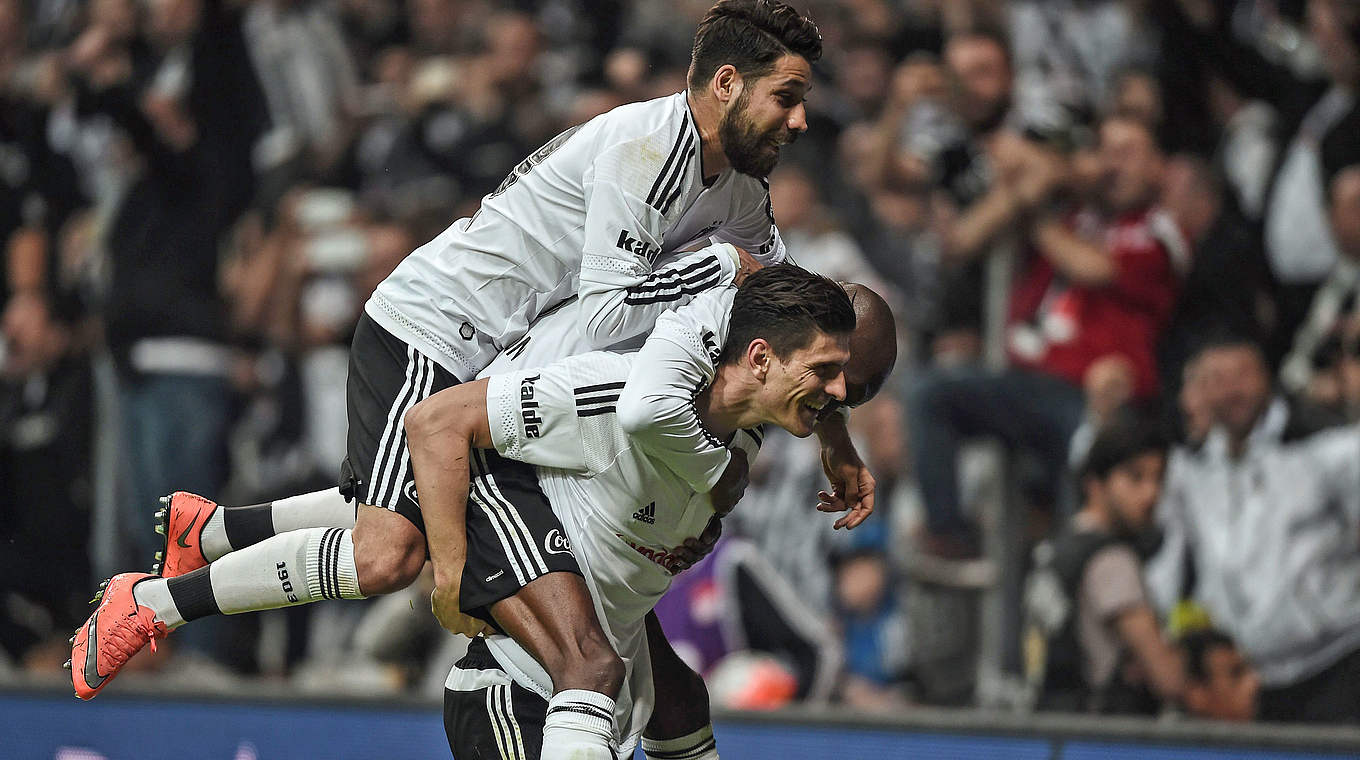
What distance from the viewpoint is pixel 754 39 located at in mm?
4645

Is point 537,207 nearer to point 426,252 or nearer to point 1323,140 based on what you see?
point 426,252

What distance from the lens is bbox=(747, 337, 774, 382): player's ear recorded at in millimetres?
4250

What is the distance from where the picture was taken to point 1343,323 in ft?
21.8

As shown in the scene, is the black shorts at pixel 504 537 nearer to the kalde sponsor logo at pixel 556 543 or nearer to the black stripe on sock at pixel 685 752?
the kalde sponsor logo at pixel 556 543

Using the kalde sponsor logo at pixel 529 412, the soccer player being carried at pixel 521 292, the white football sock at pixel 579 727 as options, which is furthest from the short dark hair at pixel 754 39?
the white football sock at pixel 579 727

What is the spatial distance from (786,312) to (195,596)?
1.83 metres

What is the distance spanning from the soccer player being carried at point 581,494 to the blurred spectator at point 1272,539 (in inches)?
107

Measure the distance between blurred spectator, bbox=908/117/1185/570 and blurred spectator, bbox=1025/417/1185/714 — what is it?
1.25ft

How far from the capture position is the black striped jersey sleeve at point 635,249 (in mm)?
4559

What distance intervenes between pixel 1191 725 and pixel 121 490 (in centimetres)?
621

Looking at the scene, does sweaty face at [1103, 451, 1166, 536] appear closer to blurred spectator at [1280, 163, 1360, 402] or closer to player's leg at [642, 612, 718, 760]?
blurred spectator at [1280, 163, 1360, 402]

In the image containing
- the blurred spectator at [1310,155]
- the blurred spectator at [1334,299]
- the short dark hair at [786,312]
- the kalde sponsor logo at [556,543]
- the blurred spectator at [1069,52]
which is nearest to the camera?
the short dark hair at [786,312]

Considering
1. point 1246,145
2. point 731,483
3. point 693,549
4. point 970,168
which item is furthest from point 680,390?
point 1246,145

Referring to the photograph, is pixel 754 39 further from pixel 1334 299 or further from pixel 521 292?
pixel 1334 299
